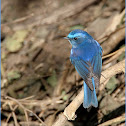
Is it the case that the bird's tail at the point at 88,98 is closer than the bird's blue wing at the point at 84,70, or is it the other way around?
the bird's tail at the point at 88,98

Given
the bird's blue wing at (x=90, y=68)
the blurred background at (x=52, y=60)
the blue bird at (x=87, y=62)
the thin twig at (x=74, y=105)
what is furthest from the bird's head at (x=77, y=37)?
the thin twig at (x=74, y=105)

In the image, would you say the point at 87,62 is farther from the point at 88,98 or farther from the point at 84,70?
the point at 88,98

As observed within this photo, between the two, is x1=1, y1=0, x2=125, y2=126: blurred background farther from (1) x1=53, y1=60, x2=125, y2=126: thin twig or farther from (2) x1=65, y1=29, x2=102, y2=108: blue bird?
(2) x1=65, y1=29, x2=102, y2=108: blue bird

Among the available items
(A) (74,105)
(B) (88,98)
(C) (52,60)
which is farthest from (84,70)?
(C) (52,60)

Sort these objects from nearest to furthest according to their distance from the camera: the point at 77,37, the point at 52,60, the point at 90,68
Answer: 1. the point at 90,68
2. the point at 77,37
3. the point at 52,60

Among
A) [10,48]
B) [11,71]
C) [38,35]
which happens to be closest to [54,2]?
[38,35]

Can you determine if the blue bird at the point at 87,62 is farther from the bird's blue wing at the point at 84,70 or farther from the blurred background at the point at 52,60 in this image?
the blurred background at the point at 52,60

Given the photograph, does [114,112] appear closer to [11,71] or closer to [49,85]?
[49,85]
